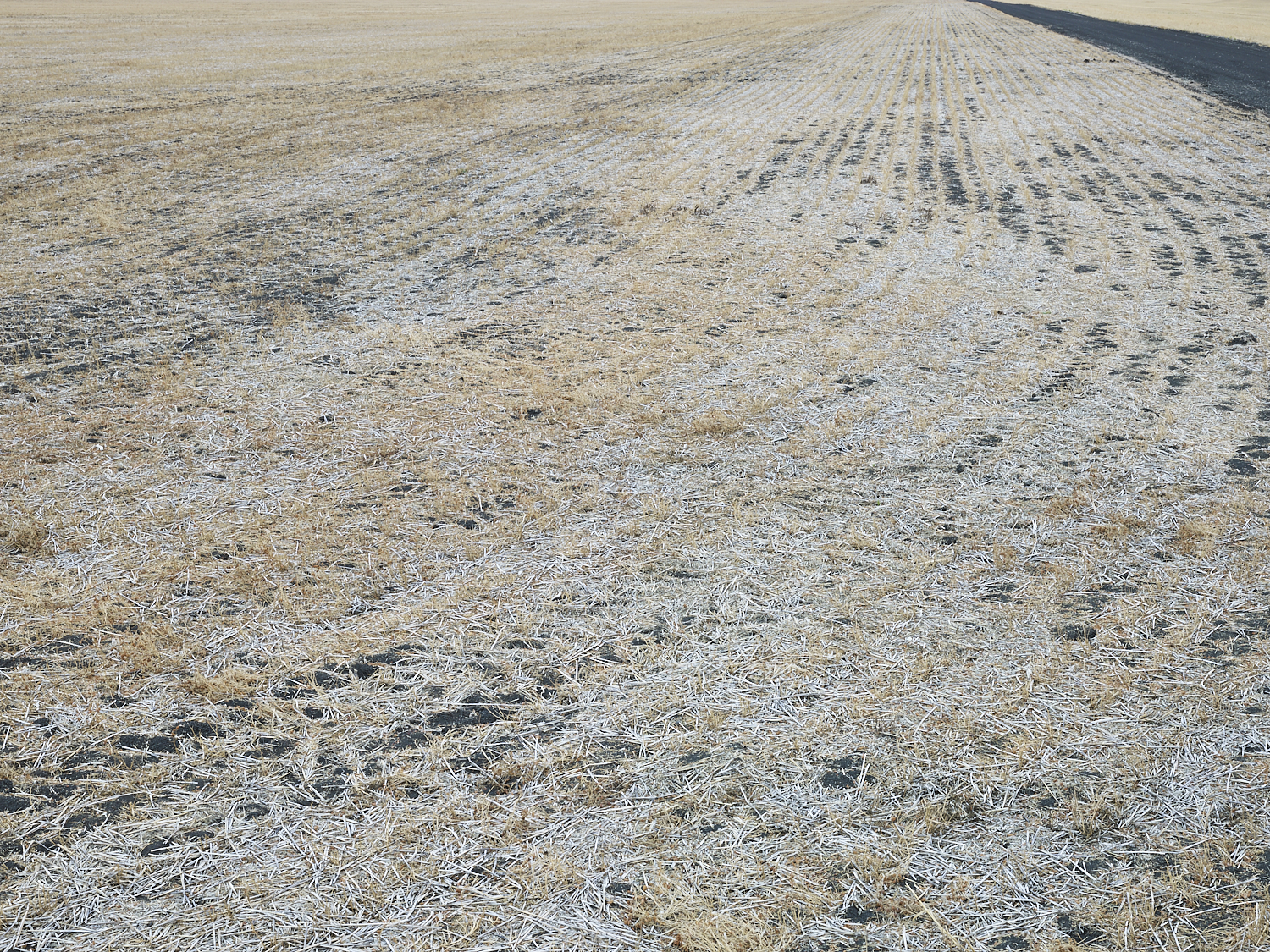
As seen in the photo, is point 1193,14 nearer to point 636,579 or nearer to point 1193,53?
point 1193,53

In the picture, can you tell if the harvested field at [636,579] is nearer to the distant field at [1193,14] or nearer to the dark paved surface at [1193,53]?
the dark paved surface at [1193,53]

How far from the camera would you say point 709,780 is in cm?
341

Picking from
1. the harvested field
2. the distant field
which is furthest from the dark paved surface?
the harvested field

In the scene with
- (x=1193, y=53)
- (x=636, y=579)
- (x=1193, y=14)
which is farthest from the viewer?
(x=1193, y=14)

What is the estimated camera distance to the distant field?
3894 cm

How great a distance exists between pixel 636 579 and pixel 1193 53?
115ft

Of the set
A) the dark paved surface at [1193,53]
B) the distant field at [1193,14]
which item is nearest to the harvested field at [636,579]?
the dark paved surface at [1193,53]

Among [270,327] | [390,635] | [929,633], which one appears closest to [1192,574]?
[929,633]

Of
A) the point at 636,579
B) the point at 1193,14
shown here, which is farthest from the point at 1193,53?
the point at 636,579

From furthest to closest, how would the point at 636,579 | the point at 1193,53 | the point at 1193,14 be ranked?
the point at 1193,14 < the point at 1193,53 < the point at 636,579

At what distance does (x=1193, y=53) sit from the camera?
3012 centimetres

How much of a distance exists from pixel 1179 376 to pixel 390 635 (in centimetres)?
624

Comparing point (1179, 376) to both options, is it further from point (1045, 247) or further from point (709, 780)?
point (709, 780)

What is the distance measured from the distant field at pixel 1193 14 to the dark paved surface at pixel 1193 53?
1.52 metres
